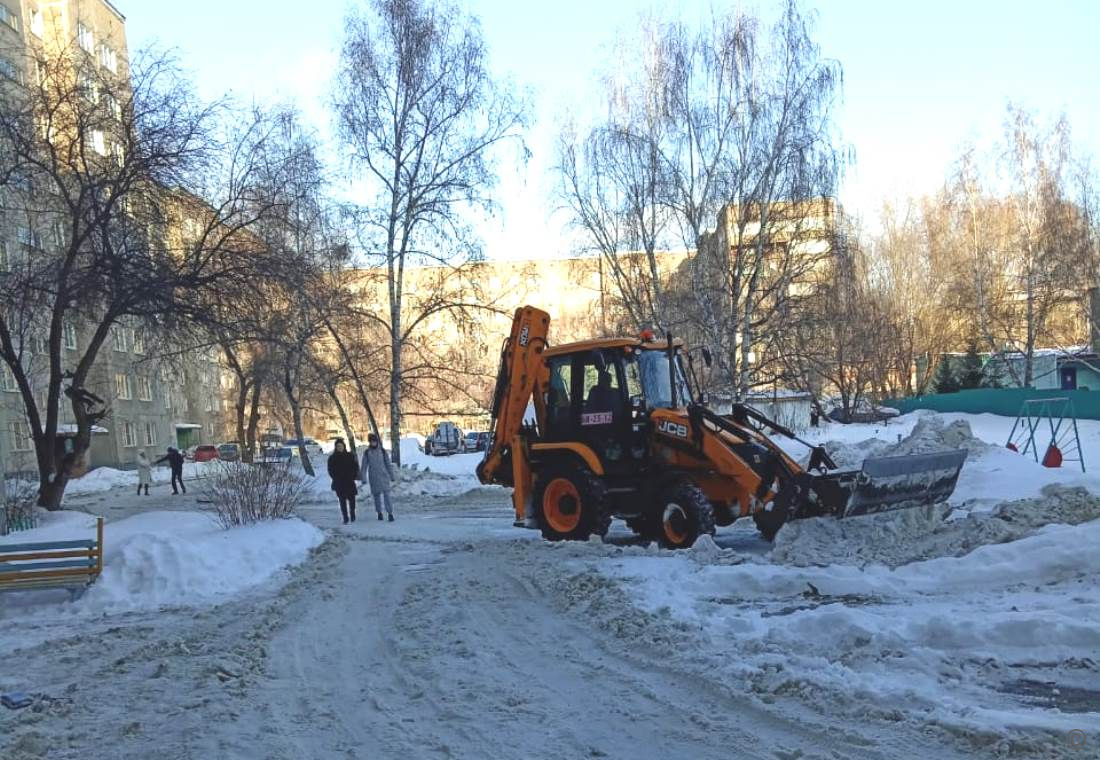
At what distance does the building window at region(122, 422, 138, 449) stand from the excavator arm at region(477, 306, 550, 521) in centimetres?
4680

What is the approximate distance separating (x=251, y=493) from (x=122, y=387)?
42537 mm

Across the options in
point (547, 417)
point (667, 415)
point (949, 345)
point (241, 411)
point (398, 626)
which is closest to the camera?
point (398, 626)

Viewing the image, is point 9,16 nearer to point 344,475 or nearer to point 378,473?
point 344,475

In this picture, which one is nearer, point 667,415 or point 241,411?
point 667,415

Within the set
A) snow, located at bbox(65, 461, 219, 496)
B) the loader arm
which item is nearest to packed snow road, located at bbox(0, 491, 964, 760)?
the loader arm

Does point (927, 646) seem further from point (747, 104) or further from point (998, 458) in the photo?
point (747, 104)

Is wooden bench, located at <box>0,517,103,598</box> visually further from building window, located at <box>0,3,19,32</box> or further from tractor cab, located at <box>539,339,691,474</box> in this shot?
building window, located at <box>0,3,19,32</box>

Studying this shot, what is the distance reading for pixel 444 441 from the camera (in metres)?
51.4

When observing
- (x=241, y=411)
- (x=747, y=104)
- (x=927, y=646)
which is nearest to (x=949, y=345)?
(x=747, y=104)

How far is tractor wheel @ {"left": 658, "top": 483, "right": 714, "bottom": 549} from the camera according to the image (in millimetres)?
11109

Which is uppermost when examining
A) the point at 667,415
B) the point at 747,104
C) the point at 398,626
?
the point at 747,104

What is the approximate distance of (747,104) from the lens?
93.1ft

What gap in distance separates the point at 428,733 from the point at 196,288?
13538 mm

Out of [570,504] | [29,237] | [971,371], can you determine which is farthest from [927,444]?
[971,371]
